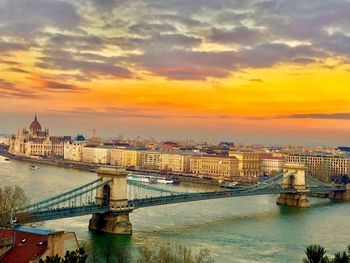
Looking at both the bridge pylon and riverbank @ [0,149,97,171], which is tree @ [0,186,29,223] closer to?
the bridge pylon

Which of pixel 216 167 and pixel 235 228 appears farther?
pixel 216 167

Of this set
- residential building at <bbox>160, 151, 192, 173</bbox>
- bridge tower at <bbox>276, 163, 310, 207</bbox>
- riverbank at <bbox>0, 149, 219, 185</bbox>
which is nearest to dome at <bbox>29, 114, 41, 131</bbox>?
riverbank at <bbox>0, 149, 219, 185</bbox>

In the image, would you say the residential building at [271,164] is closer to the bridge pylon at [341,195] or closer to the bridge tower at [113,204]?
the bridge pylon at [341,195]

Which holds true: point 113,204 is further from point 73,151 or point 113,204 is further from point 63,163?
point 73,151

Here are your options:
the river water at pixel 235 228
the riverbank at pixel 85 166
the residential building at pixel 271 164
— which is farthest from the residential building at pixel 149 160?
the river water at pixel 235 228

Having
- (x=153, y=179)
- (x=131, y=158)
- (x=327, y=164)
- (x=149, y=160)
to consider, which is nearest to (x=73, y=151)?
(x=131, y=158)

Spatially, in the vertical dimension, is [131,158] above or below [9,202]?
above
